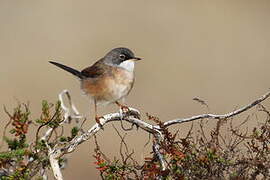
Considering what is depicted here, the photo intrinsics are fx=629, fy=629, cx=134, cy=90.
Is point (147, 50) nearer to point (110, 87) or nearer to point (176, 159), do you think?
point (110, 87)

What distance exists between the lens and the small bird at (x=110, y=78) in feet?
22.9

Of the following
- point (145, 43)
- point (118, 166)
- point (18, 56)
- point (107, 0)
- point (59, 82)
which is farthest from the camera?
point (107, 0)

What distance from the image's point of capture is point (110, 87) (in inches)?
276

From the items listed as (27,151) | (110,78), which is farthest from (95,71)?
(27,151)

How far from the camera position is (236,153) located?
4.28 m

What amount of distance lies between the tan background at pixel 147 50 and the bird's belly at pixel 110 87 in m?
5.55

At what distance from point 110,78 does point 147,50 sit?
1189 cm

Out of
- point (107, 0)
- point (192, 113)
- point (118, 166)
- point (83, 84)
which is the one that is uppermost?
point (107, 0)

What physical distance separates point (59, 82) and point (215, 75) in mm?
4554

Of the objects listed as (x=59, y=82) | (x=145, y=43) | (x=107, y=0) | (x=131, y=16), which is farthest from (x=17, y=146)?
(x=107, y=0)

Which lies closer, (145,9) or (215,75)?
(215,75)

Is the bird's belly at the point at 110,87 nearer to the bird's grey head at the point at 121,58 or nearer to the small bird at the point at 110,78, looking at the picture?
the small bird at the point at 110,78

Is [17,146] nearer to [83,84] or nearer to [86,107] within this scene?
[83,84]

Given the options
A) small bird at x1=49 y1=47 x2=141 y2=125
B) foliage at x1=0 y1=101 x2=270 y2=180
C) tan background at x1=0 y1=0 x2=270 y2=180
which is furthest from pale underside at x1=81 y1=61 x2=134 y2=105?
tan background at x1=0 y1=0 x2=270 y2=180
